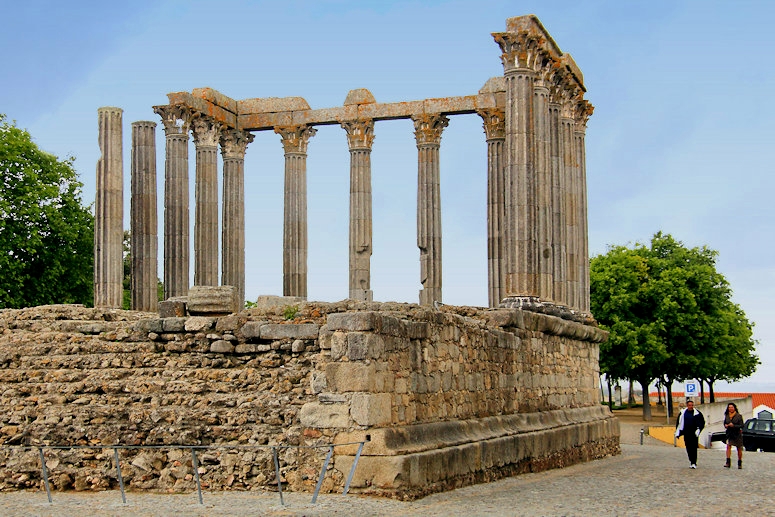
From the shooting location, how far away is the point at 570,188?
32375mm

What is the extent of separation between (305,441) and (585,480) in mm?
6826

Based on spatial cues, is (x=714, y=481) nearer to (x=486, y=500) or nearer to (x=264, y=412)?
(x=486, y=500)

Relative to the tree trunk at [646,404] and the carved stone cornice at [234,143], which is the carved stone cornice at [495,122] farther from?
the tree trunk at [646,404]

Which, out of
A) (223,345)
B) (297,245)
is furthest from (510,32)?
(223,345)

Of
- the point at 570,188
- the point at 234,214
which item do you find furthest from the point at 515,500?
the point at 234,214

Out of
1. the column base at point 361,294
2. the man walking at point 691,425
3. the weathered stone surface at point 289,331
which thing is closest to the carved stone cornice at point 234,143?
the column base at point 361,294

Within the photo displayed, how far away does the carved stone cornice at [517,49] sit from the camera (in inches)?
1115

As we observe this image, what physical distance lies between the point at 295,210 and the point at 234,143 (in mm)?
2666

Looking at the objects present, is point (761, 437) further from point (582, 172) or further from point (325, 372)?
point (325, 372)

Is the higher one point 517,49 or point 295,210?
point 517,49

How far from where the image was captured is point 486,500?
16.1 meters

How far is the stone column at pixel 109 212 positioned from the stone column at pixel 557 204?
11471 millimetres

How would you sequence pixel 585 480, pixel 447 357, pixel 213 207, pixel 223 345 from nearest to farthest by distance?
pixel 223 345
pixel 447 357
pixel 585 480
pixel 213 207

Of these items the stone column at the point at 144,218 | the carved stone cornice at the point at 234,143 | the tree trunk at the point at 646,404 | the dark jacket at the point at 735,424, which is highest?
the carved stone cornice at the point at 234,143
